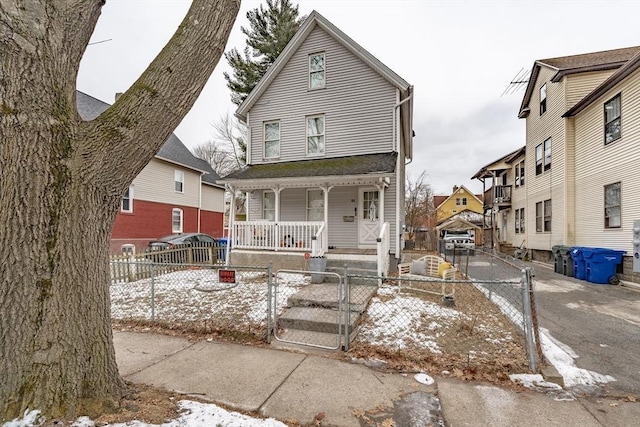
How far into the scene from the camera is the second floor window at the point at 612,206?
34.0 ft

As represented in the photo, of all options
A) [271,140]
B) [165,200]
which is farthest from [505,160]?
[165,200]

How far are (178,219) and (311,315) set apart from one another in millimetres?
17550

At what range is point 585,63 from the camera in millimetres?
14055

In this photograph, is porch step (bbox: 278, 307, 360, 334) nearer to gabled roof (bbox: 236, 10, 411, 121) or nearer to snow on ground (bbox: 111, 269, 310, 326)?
snow on ground (bbox: 111, 269, 310, 326)

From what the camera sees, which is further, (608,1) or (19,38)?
(608,1)

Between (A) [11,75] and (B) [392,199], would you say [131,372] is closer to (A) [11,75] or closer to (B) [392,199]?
(A) [11,75]

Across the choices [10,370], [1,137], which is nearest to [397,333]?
[10,370]

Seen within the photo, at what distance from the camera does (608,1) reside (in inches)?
393

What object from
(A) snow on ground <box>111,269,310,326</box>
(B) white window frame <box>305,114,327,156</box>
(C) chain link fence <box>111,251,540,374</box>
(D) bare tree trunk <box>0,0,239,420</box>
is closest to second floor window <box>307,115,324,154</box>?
(B) white window frame <box>305,114,327,156</box>

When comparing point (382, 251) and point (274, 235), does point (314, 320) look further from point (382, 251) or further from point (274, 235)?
point (274, 235)

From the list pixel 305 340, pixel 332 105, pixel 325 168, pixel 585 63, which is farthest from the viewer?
pixel 585 63

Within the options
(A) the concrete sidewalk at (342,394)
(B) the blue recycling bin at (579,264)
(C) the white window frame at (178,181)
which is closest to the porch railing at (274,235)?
(A) the concrete sidewalk at (342,394)

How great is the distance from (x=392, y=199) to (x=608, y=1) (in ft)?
31.2

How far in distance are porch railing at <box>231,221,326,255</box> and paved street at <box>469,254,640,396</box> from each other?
6.20 m
